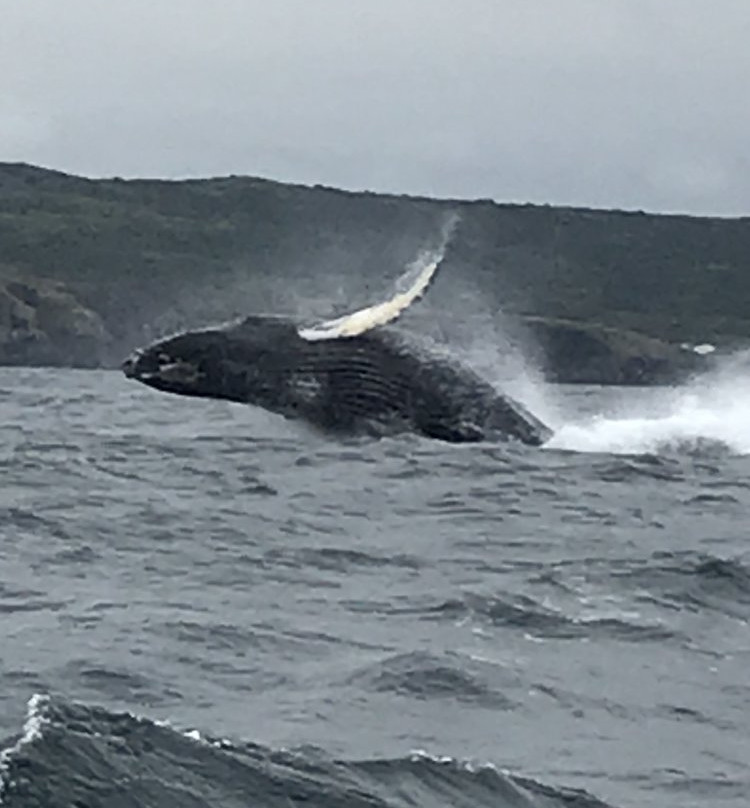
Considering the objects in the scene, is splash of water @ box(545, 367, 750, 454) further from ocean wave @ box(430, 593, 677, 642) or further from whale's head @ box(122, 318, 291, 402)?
ocean wave @ box(430, 593, 677, 642)

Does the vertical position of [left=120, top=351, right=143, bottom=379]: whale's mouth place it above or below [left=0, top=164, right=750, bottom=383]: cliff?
below

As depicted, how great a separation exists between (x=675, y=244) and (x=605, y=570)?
170m

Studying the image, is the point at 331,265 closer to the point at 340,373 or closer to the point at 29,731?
the point at 340,373

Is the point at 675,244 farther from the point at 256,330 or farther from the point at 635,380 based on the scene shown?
the point at 256,330

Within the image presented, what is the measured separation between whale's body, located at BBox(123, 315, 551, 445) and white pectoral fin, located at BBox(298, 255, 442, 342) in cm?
8

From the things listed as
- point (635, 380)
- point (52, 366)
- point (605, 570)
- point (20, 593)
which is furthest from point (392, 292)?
point (635, 380)

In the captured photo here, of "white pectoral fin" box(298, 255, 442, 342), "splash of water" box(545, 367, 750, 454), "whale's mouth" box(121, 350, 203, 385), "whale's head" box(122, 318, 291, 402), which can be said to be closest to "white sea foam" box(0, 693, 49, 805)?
"white pectoral fin" box(298, 255, 442, 342)

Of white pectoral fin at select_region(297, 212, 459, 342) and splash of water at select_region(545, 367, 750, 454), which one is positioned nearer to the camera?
white pectoral fin at select_region(297, 212, 459, 342)

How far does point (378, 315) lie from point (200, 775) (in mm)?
11323

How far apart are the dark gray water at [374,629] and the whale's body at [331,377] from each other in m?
0.33

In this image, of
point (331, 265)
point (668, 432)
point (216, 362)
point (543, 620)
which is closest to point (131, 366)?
point (216, 362)

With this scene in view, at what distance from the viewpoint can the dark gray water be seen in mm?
7922

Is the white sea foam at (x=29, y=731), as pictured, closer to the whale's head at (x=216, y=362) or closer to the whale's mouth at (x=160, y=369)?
the whale's head at (x=216, y=362)

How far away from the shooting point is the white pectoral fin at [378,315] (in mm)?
18250
